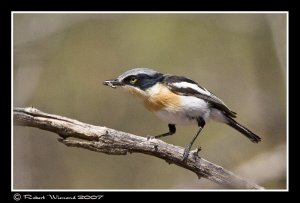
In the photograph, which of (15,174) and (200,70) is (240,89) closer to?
(200,70)

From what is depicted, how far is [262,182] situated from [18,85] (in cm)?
257

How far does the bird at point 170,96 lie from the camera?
4.93m

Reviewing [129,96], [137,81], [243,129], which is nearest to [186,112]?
[137,81]

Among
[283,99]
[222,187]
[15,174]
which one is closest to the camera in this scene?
[222,187]

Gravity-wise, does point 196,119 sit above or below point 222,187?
above

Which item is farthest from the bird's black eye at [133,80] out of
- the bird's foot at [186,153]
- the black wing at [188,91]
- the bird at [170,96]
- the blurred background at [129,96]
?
the blurred background at [129,96]

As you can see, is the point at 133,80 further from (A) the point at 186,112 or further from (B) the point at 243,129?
(B) the point at 243,129

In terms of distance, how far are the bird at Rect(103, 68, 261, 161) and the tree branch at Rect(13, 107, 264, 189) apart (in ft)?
0.44

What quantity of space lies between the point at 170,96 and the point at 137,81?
316mm

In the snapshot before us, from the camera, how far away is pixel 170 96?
4.96m

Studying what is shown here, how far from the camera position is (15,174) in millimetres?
5277

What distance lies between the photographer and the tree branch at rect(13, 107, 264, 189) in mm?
4660

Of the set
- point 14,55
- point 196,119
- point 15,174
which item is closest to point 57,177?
point 15,174

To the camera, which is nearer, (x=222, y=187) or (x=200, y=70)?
(x=222, y=187)
